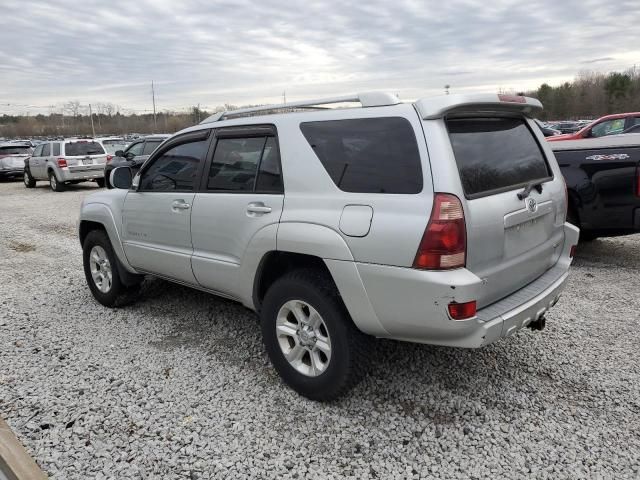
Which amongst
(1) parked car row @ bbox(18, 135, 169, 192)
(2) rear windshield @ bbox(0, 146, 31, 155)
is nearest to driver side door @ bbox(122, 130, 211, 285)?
(1) parked car row @ bbox(18, 135, 169, 192)

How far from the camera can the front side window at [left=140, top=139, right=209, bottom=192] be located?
4.05 meters

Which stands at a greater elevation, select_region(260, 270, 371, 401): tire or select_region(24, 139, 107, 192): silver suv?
select_region(24, 139, 107, 192): silver suv

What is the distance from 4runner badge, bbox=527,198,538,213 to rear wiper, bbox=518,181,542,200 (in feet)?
0.15

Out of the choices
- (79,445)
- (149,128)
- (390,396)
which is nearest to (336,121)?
(390,396)

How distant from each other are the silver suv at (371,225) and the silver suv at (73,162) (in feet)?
47.7

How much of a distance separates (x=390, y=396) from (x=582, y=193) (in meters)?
3.92

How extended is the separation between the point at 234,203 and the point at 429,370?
1.79 m

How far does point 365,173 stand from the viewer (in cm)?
293

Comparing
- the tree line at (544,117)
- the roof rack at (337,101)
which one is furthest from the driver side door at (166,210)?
the tree line at (544,117)

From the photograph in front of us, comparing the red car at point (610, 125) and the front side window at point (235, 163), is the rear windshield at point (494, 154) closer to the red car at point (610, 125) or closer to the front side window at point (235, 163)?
the front side window at point (235, 163)

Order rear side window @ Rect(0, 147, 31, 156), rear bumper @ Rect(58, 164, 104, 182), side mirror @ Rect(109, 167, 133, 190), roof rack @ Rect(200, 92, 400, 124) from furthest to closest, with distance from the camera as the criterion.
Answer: rear side window @ Rect(0, 147, 31, 156)
rear bumper @ Rect(58, 164, 104, 182)
side mirror @ Rect(109, 167, 133, 190)
roof rack @ Rect(200, 92, 400, 124)

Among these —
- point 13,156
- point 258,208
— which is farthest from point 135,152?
point 258,208

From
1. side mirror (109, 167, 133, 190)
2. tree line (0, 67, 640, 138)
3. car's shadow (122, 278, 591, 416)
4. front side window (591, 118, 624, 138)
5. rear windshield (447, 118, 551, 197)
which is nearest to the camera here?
rear windshield (447, 118, 551, 197)

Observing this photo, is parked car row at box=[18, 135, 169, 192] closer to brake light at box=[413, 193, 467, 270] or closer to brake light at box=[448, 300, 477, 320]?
brake light at box=[413, 193, 467, 270]
